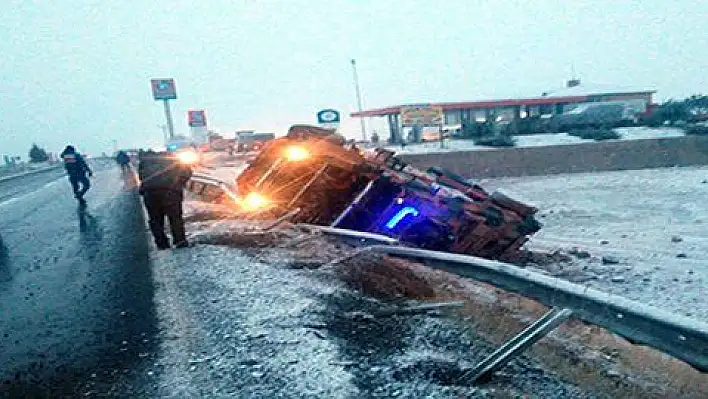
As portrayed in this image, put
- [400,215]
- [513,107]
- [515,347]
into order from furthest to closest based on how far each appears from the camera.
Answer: [513,107] < [400,215] < [515,347]

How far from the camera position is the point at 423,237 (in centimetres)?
1001

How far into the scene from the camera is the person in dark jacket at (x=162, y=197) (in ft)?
31.3

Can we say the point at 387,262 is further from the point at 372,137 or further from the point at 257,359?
the point at 372,137

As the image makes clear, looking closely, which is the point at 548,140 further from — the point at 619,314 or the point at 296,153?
the point at 619,314

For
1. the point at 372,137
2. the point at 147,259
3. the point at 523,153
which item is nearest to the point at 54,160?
the point at 372,137

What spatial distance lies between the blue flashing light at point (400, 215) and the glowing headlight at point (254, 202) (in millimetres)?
3663

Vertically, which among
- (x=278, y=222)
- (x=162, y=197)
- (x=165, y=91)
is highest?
(x=165, y=91)

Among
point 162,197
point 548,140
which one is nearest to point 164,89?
point 548,140

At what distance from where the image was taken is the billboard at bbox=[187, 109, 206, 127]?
6612 cm

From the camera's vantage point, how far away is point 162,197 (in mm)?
9625

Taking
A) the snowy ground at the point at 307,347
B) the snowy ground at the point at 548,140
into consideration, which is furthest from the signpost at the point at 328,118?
the snowy ground at the point at 307,347

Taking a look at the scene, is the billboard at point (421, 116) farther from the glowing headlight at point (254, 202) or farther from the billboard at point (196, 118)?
the billboard at point (196, 118)

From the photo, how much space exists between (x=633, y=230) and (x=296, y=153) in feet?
28.9

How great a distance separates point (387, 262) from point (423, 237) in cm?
330
